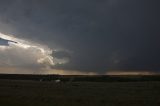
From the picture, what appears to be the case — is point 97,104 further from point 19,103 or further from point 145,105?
point 19,103

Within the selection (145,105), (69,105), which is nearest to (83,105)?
(69,105)

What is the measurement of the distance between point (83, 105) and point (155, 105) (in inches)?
321

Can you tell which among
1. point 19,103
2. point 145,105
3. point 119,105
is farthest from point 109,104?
point 19,103

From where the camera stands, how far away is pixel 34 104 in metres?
38.0

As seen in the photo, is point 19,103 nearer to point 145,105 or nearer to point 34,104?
point 34,104

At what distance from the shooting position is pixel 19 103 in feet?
127

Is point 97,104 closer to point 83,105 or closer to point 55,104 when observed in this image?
point 83,105

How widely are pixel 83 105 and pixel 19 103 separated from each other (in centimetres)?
741

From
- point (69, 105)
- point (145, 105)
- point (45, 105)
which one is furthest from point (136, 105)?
point (45, 105)

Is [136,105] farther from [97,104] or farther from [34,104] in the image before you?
[34,104]

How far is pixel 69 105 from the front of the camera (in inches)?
1478

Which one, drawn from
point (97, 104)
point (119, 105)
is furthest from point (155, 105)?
point (97, 104)

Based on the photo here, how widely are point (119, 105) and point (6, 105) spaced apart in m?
A: 12.3

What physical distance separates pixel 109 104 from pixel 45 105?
7216 millimetres
